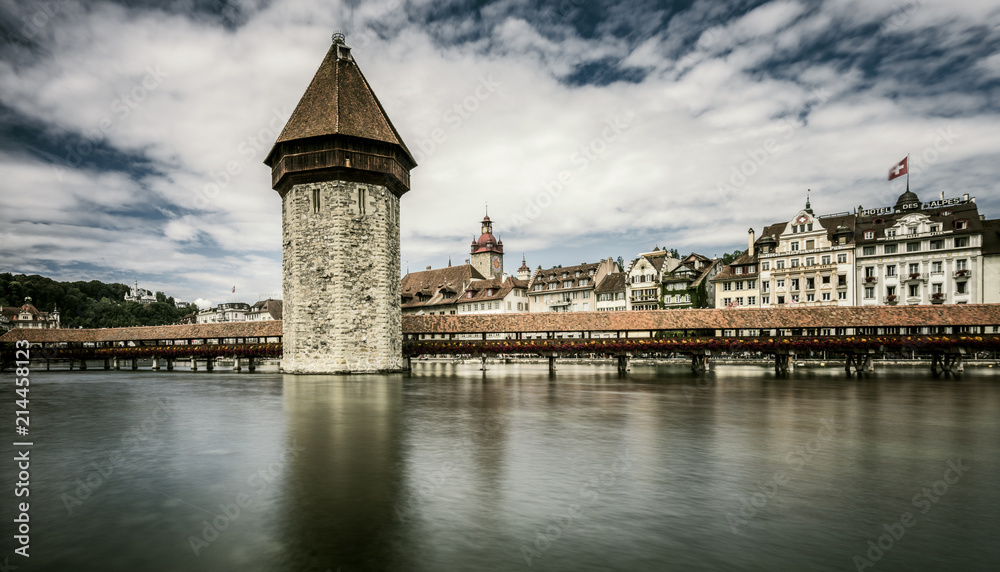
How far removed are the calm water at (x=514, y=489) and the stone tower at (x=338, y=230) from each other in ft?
44.7

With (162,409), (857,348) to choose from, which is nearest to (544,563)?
(162,409)

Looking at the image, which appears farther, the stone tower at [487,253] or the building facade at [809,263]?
the stone tower at [487,253]

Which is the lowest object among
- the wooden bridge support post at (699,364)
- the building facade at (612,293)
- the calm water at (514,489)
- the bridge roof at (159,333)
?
the wooden bridge support post at (699,364)

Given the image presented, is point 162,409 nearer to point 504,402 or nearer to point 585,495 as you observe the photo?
point 504,402

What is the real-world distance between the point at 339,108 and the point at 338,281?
971 cm

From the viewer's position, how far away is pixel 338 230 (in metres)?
29.5

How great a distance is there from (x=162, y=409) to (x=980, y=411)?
81.5ft

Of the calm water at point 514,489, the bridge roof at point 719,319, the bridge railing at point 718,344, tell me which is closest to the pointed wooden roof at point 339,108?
the bridge roof at point 719,319

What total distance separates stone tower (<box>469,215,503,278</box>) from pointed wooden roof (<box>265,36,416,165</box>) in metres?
46.7

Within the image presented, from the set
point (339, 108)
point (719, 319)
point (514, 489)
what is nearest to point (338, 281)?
point (339, 108)

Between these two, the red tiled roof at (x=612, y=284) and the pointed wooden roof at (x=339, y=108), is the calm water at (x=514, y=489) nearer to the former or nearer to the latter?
the pointed wooden roof at (x=339, y=108)

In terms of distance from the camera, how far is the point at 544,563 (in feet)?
18.0

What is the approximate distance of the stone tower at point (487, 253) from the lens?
79.0 metres

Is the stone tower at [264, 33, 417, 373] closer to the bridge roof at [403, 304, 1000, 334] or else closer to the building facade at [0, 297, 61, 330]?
the bridge roof at [403, 304, 1000, 334]
